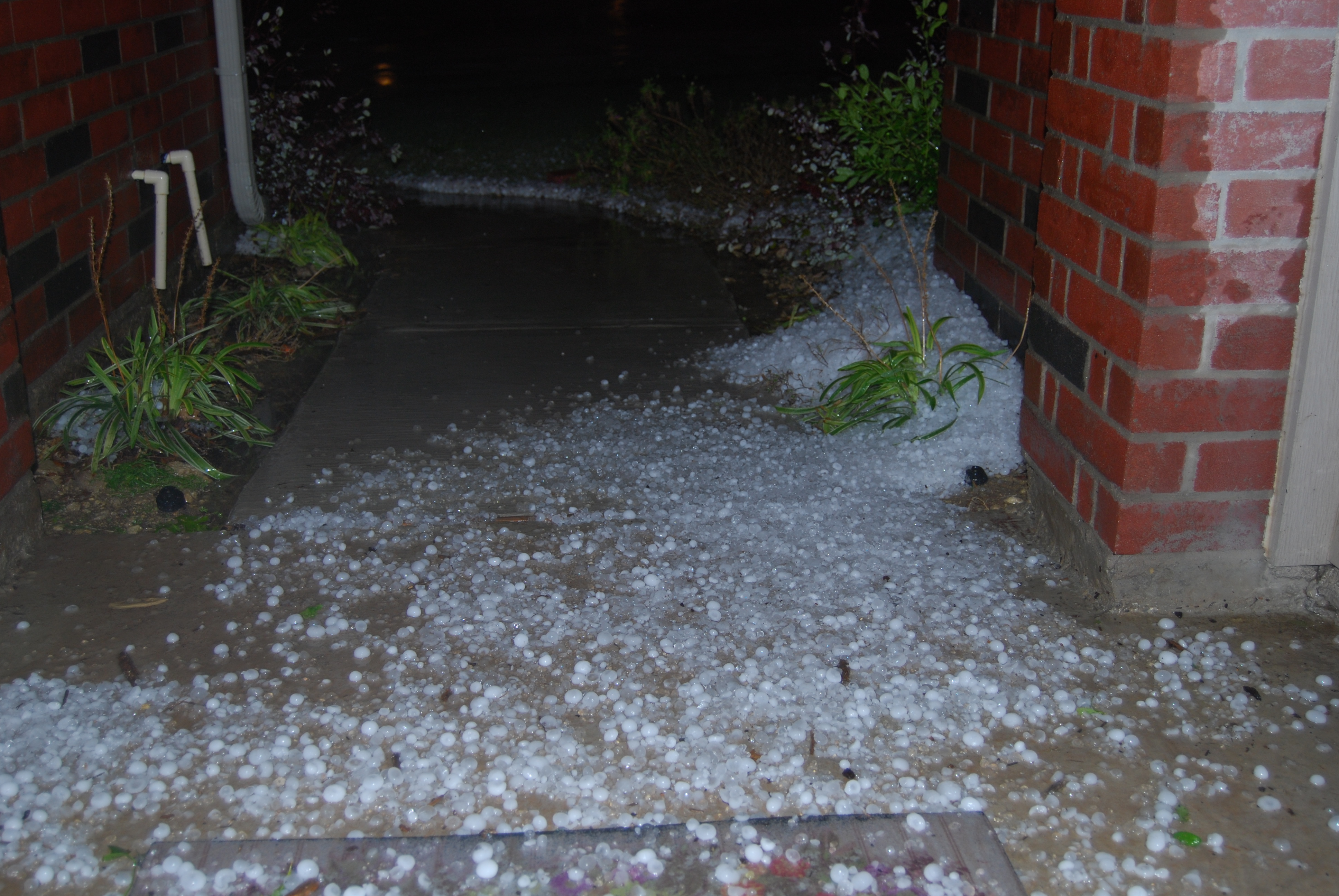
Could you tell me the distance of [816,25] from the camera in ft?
64.5

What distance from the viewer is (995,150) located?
3740 millimetres

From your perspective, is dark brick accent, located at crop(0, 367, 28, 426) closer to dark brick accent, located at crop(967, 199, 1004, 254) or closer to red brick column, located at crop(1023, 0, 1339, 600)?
red brick column, located at crop(1023, 0, 1339, 600)

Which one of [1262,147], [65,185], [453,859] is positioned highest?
[1262,147]

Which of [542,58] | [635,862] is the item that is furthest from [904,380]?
[542,58]

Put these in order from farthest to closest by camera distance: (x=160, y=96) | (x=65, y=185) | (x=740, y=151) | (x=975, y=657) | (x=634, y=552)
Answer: (x=740, y=151)
(x=160, y=96)
(x=65, y=185)
(x=634, y=552)
(x=975, y=657)

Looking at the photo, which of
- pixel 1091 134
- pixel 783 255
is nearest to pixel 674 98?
pixel 783 255

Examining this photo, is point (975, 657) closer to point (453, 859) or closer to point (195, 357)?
point (453, 859)

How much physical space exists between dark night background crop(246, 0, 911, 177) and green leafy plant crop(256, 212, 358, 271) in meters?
1.31

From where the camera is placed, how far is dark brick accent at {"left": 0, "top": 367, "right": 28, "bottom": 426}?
2787 millimetres

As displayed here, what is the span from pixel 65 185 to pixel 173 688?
6.65 feet

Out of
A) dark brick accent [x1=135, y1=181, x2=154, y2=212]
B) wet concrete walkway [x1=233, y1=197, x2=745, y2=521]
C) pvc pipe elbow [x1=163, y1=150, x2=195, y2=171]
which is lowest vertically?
wet concrete walkway [x1=233, y1=197, x2=745, y2=521]

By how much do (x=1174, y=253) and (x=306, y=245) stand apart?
422 centimetres

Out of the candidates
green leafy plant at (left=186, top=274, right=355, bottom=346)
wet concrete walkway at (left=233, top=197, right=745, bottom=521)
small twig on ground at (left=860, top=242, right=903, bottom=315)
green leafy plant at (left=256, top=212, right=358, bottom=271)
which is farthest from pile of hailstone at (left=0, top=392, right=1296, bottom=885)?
green leafy plant at (left=256, top=212, right=358, bottom=271)

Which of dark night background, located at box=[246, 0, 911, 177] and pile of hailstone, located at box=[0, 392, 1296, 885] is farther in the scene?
dark night background, located at box=[246, 0, 911, 177]
